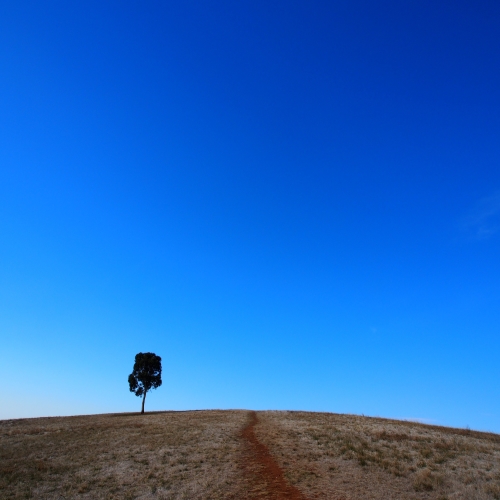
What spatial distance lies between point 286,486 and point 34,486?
49.4 ft

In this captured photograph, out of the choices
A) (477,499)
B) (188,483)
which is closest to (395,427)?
(477,499)

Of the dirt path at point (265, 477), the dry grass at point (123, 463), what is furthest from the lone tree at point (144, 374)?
the dirt path at point (265, 477)

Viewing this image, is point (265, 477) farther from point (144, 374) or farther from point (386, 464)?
point (144, 374)

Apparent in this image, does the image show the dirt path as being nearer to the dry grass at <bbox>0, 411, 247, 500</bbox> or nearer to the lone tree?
the dry grass at <bbox>0, 411, 247, 500</bbox>

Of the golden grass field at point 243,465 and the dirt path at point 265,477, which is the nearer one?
the dirt path at point 265,477

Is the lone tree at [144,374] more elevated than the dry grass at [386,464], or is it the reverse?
the lone tree at [144,374]

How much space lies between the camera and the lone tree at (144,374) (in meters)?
69.6

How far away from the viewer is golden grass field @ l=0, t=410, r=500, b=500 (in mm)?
17672

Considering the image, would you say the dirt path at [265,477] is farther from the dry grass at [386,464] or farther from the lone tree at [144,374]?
the lone tree at [144,374]

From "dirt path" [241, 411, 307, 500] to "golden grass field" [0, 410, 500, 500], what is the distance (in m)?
0.15

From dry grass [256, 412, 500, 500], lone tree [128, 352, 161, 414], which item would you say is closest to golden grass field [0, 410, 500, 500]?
dry grass [256, 412, 500, 500]

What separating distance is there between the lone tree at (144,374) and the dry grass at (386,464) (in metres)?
42.9

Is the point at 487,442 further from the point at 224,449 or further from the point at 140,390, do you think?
the point at 140,390

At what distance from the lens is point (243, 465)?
2194cm
